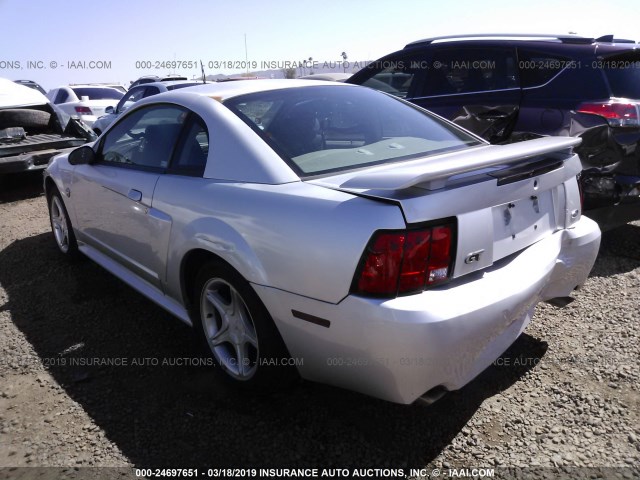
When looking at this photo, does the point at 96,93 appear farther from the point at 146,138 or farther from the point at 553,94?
the point at 553,94

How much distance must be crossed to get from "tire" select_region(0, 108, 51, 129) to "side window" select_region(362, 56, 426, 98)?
513 cm

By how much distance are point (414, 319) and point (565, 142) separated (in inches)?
49.0

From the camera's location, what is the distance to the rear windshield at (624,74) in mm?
4008

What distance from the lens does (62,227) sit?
4.52m

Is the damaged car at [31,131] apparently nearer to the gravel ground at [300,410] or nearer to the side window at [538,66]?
the gravel ground at [300,410]

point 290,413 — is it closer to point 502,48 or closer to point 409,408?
point 409,408

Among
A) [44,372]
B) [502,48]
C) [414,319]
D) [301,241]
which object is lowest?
[44,372]

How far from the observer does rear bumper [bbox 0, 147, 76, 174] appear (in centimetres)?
659

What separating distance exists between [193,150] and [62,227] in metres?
2.37

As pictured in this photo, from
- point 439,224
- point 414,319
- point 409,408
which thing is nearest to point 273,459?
point 409,408

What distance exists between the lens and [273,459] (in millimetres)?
2195

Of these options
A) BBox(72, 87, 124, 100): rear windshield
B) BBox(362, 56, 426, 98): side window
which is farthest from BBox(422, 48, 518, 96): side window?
BBox(72, 87, 124, 100): rear windshield

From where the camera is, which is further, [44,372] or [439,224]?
[44,372]

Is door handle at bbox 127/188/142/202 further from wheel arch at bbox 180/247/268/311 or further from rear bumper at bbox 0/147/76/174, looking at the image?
rear bumper at bbox 0/147/76/174
